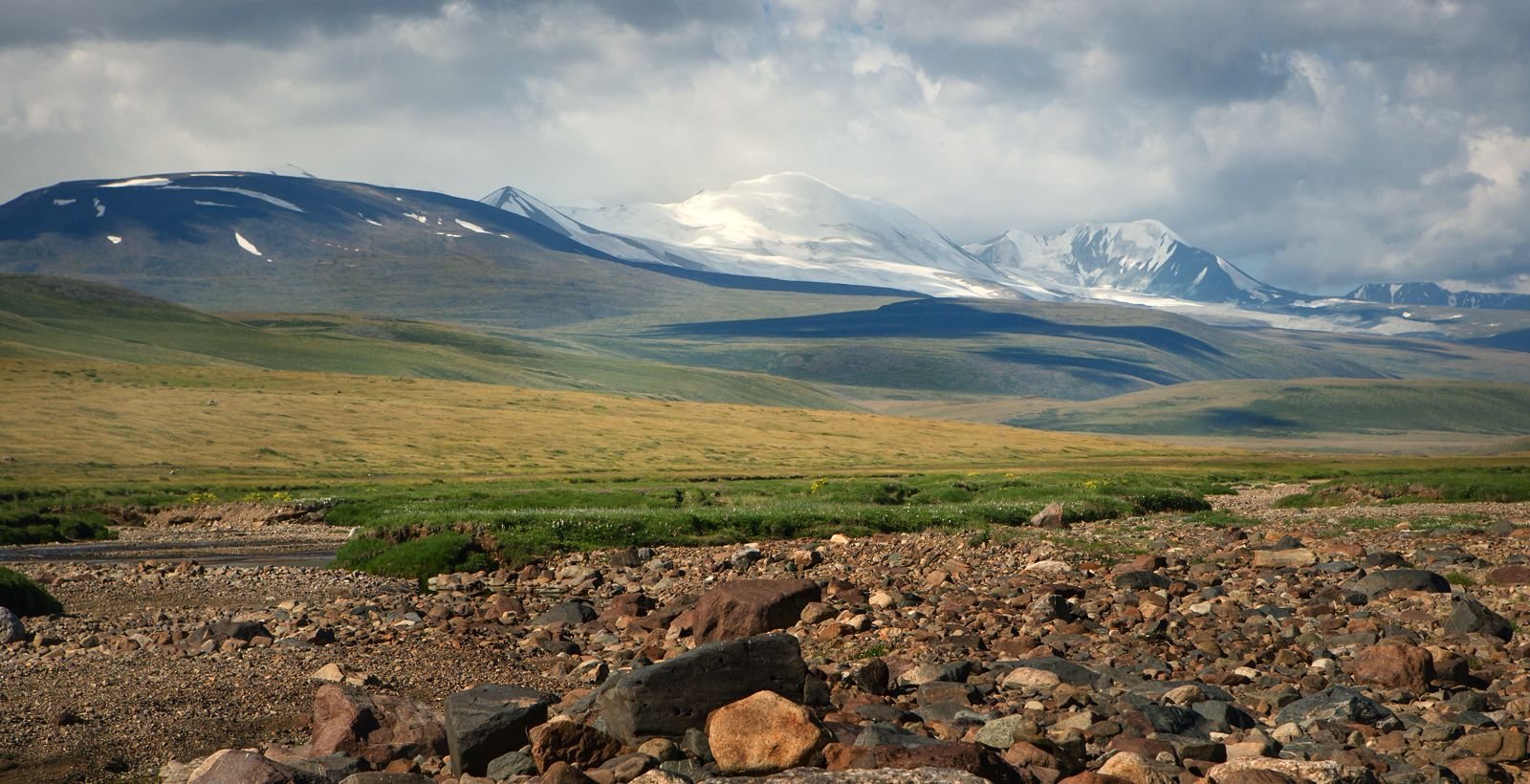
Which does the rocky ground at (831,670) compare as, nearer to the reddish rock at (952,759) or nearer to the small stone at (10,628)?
the reddish rock at (952,759)

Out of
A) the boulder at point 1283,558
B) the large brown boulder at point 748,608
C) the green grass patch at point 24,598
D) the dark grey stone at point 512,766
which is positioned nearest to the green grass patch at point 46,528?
the green grass patch at point 24,598

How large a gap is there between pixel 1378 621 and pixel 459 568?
1992 cm

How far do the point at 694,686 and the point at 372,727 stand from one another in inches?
152

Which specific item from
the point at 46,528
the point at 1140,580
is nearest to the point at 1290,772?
the point at 1140,580

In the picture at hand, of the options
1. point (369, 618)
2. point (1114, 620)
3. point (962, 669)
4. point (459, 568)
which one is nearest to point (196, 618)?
point (369, 618)

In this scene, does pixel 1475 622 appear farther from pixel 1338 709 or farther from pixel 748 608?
pixel 748 608

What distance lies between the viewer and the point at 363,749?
13805 mm

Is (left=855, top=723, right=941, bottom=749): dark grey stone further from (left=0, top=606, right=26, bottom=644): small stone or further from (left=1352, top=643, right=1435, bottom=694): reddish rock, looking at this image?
(left=0, top=606, right=26, bottom=644): small stone

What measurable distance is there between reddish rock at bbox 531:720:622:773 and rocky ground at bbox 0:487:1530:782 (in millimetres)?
22

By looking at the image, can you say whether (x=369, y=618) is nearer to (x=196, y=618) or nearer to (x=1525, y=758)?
(x=196, y=618)

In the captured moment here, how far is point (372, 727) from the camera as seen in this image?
46.8ft

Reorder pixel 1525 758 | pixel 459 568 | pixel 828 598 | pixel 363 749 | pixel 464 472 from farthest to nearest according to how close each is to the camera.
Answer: pixel 464 472, pixel 459 568, pixel 828 598, pixel 363 749, pixel 1525 758

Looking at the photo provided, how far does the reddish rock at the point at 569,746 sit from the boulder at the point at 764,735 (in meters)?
1.16

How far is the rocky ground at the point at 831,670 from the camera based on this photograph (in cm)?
1258
